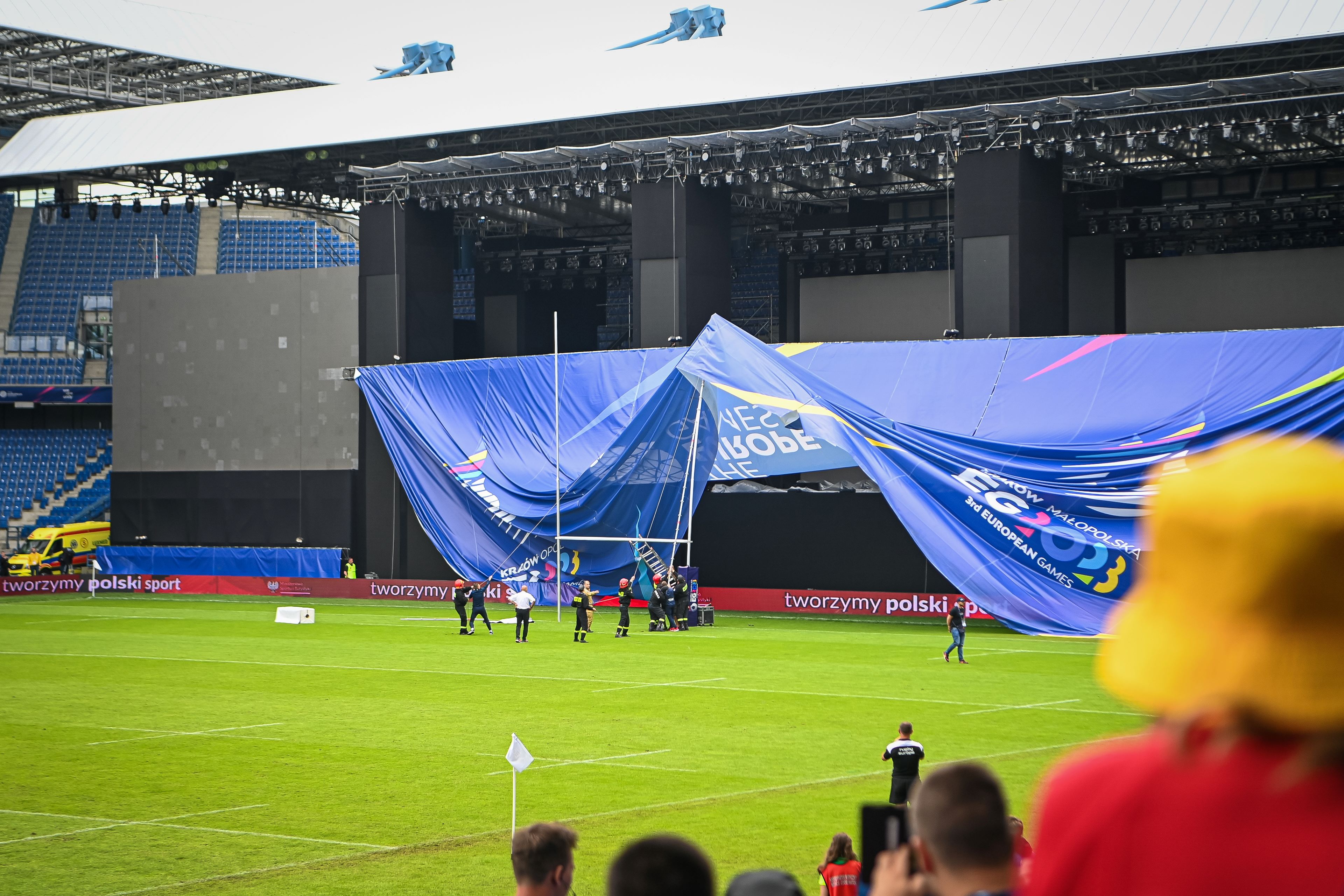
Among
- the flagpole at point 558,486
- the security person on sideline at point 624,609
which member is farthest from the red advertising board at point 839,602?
the security person on sideline at point 624,609

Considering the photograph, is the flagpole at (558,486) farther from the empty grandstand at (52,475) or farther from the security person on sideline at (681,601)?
the empty grandstand at (52,475)

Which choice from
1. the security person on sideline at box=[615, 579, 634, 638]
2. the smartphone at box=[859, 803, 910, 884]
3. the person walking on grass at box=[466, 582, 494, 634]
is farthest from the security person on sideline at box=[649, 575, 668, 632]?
the smartphone at box=[859, 803, 910, 884]

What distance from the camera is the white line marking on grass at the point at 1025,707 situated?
2314 centimetres

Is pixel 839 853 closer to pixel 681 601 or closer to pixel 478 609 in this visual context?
pixel 478 609

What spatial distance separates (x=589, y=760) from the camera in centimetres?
1941

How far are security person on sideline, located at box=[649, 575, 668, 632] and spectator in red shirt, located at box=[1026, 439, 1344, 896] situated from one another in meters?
37.7

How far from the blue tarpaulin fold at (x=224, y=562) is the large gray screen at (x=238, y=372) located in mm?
3250

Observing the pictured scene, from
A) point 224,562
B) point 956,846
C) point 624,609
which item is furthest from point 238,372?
point 956,846

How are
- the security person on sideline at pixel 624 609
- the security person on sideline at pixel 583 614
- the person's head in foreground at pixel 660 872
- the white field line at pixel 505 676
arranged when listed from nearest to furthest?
the person's head in foreground at pixel 660 872
the white field line at pixel 505 676
the security person on sideline at pixel 583 614
the security person on sideline at pixel 624 609

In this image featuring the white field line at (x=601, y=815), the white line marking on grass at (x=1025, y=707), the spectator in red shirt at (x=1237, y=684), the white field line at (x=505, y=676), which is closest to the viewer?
the spectator in red shirt at (x=1237, y=684)

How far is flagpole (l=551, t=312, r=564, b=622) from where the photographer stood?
42562mm

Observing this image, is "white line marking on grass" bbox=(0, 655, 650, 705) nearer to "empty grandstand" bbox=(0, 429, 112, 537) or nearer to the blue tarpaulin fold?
the blue tarpaulin fold

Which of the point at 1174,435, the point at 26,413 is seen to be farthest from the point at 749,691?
the point at 26,413

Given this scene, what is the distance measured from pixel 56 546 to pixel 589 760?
46573 mm
